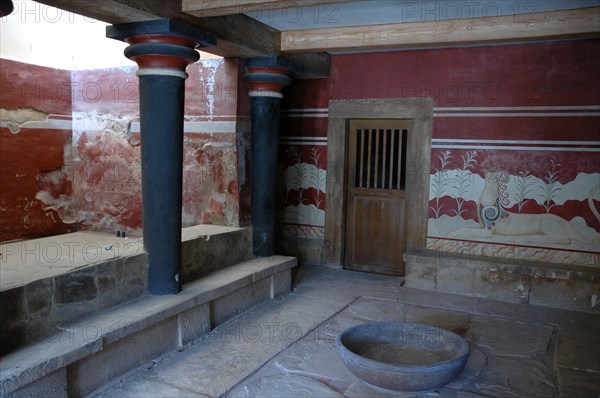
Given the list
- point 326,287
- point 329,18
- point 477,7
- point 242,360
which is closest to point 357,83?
point 329,18

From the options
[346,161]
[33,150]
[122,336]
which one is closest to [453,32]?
[346,161]

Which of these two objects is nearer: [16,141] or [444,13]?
[444,13]

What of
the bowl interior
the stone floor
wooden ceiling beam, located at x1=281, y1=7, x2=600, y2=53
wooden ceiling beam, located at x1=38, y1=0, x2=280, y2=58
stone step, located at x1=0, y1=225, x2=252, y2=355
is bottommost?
the stone floor

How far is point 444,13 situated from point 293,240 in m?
3.45

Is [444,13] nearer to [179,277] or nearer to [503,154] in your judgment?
[503,154]

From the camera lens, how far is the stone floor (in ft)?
10.9

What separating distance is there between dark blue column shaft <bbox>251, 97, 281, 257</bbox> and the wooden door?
128cm

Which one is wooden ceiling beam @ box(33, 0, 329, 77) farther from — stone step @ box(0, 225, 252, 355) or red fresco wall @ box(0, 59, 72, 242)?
red fresco wall @ box(0, 59, 72, 242)

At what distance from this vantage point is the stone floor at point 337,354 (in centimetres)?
333

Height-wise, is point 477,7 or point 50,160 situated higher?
point 477,7

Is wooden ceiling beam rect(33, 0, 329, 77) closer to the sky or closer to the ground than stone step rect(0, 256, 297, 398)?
closer to the sky

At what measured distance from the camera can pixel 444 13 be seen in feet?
14.9

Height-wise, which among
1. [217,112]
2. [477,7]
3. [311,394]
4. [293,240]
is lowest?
[311,394]

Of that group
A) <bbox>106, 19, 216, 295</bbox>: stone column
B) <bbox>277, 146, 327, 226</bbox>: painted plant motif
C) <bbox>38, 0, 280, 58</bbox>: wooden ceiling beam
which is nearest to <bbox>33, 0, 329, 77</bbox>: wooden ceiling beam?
<bbox>38, 0, 280, 58</bbox>: wooden ceiling beam
